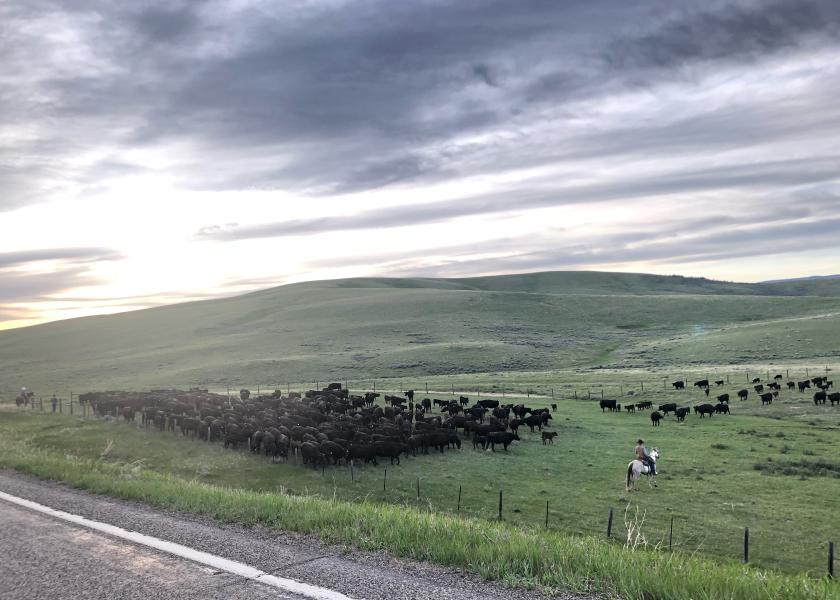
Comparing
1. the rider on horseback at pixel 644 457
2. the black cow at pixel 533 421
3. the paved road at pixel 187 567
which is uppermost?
the paved road at pixel 187 567

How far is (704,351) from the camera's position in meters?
74.6

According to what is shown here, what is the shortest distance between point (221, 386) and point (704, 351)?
5744 cm

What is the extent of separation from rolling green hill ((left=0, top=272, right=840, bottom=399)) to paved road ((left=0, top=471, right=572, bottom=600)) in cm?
6293

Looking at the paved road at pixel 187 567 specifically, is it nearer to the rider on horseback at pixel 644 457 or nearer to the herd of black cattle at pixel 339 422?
the herd of black cattle at pixel 339 422

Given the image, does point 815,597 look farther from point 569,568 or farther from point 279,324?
point 279,324

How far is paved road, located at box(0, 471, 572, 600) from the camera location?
7.00 metres

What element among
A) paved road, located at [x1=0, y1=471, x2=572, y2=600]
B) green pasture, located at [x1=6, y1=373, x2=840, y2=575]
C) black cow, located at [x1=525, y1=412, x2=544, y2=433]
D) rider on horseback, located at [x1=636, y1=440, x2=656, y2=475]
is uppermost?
paved road, located at [x1=0, y1=471, x2=572, y2=600]

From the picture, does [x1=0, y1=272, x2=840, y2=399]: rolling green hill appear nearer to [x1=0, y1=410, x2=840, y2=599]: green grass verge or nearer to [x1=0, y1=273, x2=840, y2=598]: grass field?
[x1=0, y1=273, x2=840, y2=598]: grass field

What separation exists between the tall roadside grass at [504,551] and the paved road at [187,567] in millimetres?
328

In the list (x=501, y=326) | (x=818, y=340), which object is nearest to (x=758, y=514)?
(x=818, y=340)

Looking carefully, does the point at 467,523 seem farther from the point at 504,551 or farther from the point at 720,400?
the point at 720,400

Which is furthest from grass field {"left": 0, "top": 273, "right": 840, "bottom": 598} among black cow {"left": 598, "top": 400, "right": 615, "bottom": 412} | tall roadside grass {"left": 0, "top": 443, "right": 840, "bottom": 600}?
black cow {"left": 598, "top": 400, "right": 615, "bottom": 412}

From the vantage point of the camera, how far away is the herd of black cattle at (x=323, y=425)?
27.2 m

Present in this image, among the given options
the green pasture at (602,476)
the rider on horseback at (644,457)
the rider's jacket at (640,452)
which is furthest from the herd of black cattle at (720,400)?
the rider's jacket at (640,452)
